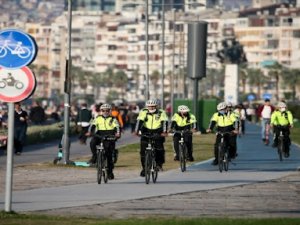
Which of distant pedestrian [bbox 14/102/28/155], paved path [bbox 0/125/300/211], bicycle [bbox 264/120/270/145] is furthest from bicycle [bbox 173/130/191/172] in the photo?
bicycle [bbox 264/120/270/145]

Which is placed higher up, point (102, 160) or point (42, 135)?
point (102, 160)

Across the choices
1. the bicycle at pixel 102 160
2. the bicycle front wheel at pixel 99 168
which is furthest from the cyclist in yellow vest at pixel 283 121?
the bicycle front wheel at pixel 99 168

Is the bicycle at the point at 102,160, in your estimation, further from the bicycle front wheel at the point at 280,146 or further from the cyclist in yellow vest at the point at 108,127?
the bicycle front wheel at the point at 280,146

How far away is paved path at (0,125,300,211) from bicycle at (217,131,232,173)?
21 centimetres

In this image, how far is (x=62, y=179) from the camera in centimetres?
3194

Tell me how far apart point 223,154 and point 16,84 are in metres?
14.4

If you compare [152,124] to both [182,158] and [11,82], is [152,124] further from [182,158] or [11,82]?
[11,82]

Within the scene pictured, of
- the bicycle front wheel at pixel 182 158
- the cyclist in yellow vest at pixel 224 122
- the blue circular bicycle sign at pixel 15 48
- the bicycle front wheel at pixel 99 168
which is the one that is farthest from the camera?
the cyclist in yellow vest at pixel 224 122

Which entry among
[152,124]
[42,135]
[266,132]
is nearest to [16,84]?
[152,124]

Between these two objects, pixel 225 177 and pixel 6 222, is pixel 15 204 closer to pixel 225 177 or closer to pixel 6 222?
pixel 6 222

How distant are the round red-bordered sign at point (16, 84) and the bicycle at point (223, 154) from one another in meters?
14.1

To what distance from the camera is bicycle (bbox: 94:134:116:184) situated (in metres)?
30.4

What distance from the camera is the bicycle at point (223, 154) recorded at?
3563 cm

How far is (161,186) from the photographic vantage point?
29797 mm
